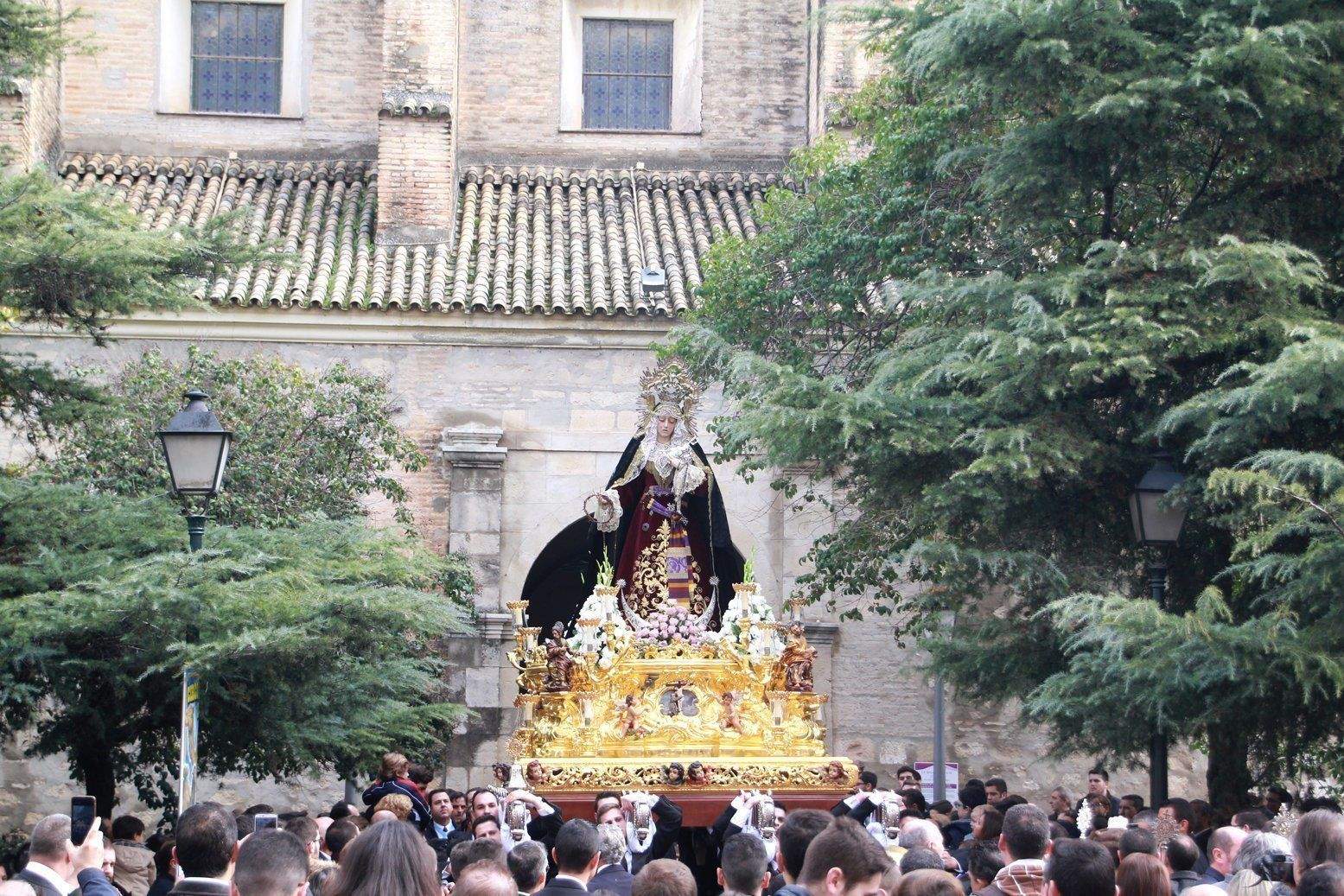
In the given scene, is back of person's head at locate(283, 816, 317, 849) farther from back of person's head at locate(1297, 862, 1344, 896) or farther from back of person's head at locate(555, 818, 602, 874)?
back of person's head at locate(1297, 862, 1344, 896)

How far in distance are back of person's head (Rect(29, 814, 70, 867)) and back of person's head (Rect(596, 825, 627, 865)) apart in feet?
8.83

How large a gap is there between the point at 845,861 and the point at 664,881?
A: 579 mm

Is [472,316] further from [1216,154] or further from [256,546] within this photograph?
[1216,154]

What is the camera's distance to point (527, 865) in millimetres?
7812

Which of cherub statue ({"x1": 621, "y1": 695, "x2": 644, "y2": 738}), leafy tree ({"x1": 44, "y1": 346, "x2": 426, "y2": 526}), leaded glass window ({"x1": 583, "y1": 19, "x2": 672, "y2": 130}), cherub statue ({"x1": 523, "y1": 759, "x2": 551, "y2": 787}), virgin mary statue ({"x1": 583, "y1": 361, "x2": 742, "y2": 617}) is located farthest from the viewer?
leaded glass window ({"x1": 583, "y1": 19, "x2": 672, "y2": 130})

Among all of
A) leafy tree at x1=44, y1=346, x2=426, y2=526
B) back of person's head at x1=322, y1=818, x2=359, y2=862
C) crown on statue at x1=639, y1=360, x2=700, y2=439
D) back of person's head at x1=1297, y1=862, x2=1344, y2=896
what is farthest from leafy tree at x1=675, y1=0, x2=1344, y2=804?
back of person's head at x1=1297, y1=862, x2=1344, y2=896

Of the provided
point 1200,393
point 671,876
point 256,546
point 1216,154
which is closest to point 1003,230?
point 1216,154

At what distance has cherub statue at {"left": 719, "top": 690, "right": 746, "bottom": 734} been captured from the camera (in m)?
14.3

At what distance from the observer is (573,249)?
23.6 metres

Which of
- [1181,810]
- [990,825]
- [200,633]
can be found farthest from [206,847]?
[1181,810]

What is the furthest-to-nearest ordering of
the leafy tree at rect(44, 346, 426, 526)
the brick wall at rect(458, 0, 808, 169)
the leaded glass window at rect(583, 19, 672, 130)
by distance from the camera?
the leaded glass window at rect(583, 19, 672, 130) → the brick wall at rect(458, 0, 808, 169) → the leafy tree at rect(44, 346, 426, 526)

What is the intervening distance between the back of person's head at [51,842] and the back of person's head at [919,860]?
10.3 ft

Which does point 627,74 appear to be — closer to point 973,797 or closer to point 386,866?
point 973,797

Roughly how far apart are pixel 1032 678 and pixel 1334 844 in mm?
6588
